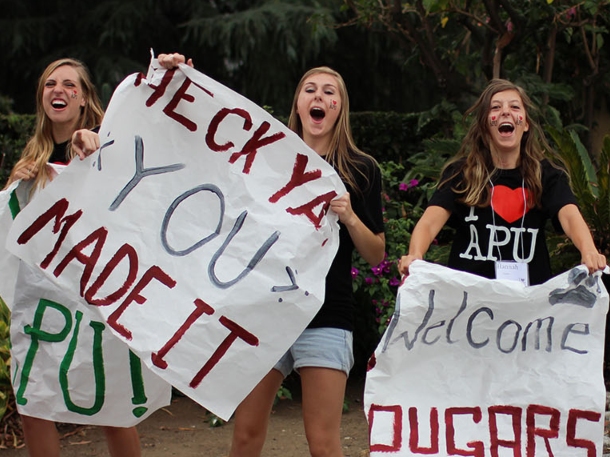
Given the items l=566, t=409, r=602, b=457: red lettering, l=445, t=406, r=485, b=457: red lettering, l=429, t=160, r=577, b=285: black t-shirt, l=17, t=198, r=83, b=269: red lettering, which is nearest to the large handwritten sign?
l=17, t=198, r=83, b=269: red lettering

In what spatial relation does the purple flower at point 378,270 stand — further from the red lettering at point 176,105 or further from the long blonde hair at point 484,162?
the red lettering at point 176,105

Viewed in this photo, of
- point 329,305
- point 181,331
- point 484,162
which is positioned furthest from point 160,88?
point 484,162

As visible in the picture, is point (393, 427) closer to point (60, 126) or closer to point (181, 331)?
point (181, 331)

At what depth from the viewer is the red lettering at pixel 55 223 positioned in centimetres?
342

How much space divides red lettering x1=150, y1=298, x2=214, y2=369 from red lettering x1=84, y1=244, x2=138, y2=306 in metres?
0.25

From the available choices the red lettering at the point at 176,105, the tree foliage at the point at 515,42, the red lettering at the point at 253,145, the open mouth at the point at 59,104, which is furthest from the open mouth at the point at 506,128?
the tree foliage at the point at 515,42

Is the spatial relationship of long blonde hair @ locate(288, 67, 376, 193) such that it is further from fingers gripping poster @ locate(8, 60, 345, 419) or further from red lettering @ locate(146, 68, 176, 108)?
red lettering @ locate(146, 68, 176, 108)

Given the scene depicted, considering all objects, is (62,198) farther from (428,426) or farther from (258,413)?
(428,426)

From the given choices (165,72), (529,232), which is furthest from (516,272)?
(165,72)

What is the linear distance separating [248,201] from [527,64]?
487 centimetres

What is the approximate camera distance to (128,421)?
3.66m

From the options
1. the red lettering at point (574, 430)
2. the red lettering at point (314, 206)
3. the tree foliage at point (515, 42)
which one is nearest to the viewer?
the red lettering at point (574, 430)

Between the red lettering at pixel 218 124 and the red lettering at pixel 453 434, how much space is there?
3.91 feet

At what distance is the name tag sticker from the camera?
3.37m
